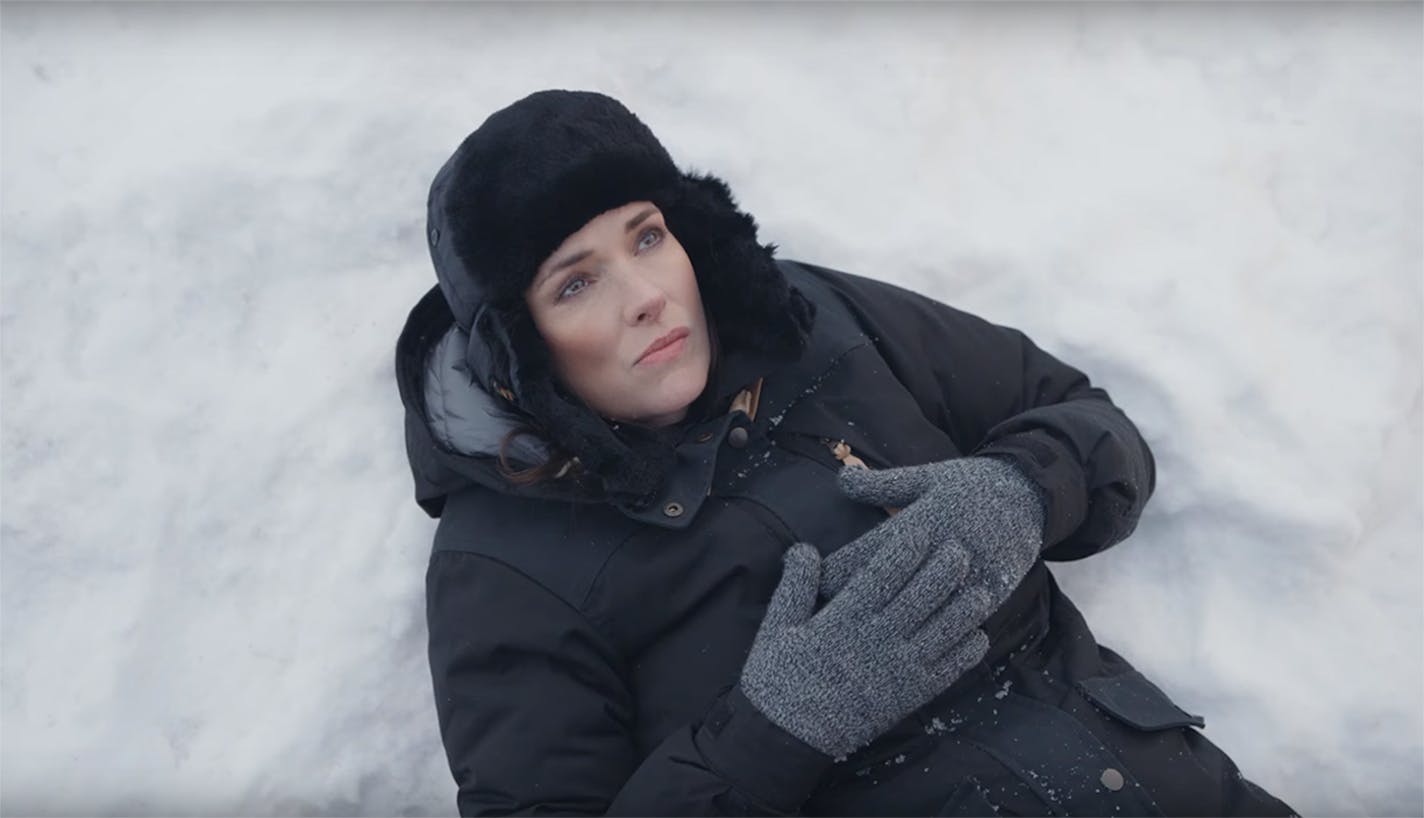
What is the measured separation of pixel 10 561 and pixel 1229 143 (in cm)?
320

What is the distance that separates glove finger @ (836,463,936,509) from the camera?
7.59 feet

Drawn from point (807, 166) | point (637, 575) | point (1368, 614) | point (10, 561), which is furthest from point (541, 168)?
point (1368, 614)

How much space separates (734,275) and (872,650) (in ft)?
2.56

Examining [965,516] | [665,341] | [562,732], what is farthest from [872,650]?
[665,341]

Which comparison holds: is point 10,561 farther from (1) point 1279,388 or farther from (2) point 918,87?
(1) point 1279,388

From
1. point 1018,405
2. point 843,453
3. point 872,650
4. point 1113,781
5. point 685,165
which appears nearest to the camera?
point 872,650

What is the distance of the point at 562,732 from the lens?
2217 millimetres

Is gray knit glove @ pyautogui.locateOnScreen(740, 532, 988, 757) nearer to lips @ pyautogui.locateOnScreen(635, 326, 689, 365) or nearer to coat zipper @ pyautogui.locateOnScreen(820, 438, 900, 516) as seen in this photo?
coat zipper @ pyautogui.locateOnScreen(820, 438, 900, 516)

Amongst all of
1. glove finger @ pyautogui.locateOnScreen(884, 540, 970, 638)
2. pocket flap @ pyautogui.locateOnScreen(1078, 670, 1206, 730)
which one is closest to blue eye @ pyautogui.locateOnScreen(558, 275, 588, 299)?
glove finger @ pyautogui.locateOnScreen(884, 540, 970, 638)

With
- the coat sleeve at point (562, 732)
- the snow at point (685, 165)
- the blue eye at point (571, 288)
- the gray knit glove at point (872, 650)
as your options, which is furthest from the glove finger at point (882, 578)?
the snow at point (685, 165)

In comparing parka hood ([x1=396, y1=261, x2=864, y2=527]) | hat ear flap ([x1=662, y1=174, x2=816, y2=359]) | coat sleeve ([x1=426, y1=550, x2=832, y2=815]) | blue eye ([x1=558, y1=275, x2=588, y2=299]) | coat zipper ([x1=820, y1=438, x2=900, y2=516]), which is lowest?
coat sleeve ([x1=426, y1=550, x2=832, y2=815])

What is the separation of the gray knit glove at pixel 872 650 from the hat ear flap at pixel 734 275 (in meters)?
0.50

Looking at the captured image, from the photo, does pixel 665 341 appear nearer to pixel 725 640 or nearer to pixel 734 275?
pixel 734 275

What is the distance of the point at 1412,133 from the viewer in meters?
3.20
